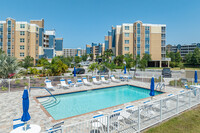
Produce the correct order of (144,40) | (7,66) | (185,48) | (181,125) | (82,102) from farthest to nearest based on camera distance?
(185,48), (144,40), (7,66), (82,102), (181,125)

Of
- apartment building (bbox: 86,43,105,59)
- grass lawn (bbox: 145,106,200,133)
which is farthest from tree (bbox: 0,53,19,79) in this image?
apartment building (bbox: 86,43,105,59)

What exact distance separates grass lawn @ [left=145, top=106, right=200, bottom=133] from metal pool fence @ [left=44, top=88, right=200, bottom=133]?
0.32 metres

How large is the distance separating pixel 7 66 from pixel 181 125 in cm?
1509

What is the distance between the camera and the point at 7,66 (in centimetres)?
1312

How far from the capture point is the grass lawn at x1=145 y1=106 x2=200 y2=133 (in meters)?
5.66

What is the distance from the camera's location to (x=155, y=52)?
174 feet

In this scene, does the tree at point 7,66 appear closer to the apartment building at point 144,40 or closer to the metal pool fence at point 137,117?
the metal pool fence at point 137,117

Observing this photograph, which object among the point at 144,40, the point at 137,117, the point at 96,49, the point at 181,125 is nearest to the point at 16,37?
the point at 144,40

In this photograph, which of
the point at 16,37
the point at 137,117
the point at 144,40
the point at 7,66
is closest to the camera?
the point at 137,117

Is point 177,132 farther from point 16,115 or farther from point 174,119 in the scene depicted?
point 16,115

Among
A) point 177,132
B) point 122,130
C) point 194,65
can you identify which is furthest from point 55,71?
point 194,65

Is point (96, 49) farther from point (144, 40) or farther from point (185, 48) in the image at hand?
point (185, 48)

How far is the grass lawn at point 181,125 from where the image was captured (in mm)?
5664

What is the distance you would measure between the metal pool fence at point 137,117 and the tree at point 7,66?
10.9m
